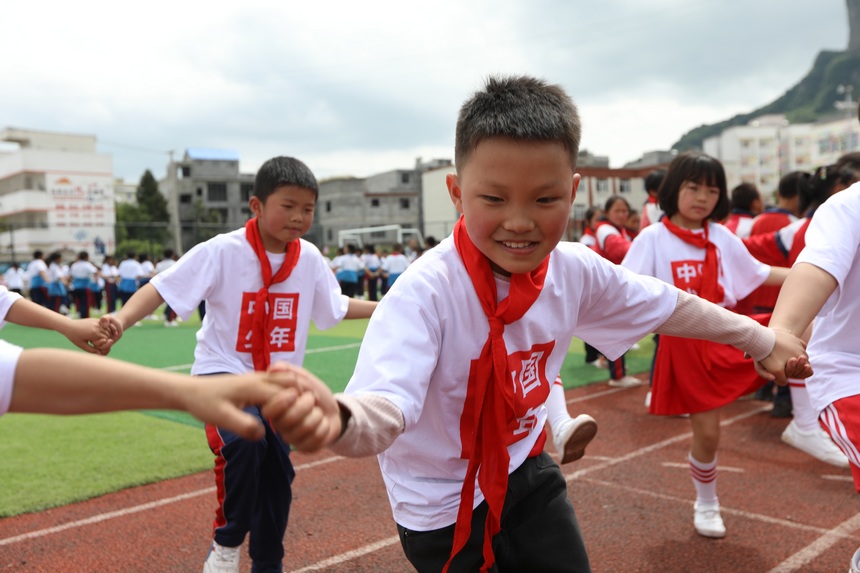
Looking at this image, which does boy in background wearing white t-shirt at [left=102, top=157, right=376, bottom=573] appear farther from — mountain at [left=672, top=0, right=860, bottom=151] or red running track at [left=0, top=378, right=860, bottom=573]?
mountain at [left=672, top=0, right=860, bottom=151]

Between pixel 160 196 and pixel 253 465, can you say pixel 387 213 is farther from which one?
pixel 253 465

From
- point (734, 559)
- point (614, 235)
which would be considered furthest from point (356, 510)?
point (614, 235)

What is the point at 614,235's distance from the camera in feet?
22.5

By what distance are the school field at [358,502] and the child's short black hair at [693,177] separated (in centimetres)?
177

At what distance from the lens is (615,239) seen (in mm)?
6793

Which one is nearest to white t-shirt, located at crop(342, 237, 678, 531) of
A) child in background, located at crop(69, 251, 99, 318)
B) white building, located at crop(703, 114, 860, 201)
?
child in background, located at crop(69, 251, 99, 318)

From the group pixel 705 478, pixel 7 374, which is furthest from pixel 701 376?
pixel 7 374

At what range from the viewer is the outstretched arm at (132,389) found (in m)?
1.22

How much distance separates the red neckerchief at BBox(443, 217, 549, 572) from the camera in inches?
74.8

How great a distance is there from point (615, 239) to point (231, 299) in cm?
437

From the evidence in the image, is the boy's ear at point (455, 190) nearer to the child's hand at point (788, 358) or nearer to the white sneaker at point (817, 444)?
the child's hand at point (788, 358)

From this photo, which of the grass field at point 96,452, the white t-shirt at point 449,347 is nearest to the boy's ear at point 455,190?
the white t-shirt at point 449,347

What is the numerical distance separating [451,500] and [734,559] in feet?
7.28

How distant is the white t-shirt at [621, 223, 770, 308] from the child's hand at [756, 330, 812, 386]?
76.0 inches
